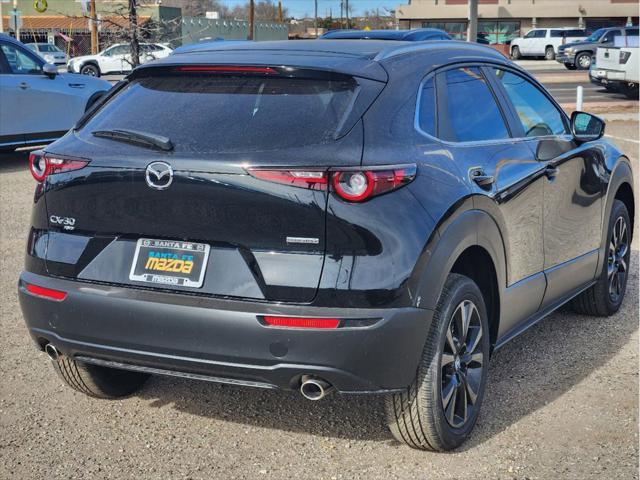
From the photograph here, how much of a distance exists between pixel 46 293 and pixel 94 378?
29.7 inches

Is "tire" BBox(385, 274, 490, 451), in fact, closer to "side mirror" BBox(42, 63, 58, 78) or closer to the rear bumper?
the rear bumper

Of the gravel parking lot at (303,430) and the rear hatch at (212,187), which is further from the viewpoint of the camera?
the gravel parking lot at (303,430)

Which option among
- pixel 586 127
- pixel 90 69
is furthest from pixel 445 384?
pixel 90 69

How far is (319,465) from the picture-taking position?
397 cm

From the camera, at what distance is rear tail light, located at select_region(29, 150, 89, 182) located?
3891mm

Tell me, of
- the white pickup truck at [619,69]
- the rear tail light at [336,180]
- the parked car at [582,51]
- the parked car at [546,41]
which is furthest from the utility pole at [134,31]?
the parked car at [546,41]

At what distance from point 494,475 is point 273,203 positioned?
4.82 feet

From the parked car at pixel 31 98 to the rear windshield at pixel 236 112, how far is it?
935 centimetres

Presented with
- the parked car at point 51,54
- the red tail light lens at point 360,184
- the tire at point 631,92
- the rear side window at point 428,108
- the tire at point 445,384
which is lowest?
the tire at point 631,92

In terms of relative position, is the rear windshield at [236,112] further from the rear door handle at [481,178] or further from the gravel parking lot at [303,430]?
the gravel parking lot at [303,430]

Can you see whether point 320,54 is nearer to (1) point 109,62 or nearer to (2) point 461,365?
(2) point 461,365

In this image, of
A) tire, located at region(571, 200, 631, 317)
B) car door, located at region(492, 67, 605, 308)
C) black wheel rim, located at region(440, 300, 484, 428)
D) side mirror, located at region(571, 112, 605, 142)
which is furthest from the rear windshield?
tire, located at region(571, 200, 631, 317)

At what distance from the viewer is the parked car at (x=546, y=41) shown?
54472 millimetres

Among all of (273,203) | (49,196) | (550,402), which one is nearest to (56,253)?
(49,196)
